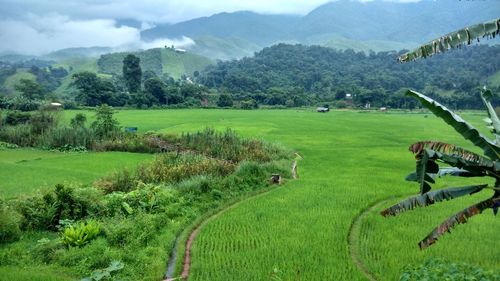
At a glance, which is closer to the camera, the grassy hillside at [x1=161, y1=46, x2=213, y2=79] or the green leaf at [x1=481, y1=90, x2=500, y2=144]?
the green leaf at [x1=481, y1=90, x2=500, y2=144]

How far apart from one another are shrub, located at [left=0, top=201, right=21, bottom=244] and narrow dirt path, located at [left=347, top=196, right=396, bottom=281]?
7.51 meters

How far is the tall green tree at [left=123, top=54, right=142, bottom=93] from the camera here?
70688mm

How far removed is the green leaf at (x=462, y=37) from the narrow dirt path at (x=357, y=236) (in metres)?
4.72

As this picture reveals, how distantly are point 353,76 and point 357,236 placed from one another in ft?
305

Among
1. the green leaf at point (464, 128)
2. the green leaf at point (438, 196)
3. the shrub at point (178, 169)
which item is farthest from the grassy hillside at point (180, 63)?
the green leaf at point (464, 128)

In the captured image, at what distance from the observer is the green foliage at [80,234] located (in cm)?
970

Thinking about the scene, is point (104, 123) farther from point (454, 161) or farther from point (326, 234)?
point (454, 161)

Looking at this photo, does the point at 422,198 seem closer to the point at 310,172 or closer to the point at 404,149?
the point at 310,172

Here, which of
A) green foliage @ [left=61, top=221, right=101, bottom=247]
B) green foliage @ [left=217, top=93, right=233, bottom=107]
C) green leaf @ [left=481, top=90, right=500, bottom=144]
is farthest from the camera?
green foliage @ [left=217, top=93, right=233, bottom=107]

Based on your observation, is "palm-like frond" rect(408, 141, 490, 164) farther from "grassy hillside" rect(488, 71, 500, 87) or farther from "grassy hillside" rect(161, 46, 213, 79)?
"grassy hillside" rect(161, 46, 213, 79)

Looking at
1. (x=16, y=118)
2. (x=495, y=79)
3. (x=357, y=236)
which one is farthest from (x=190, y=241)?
(x=495, y=79)

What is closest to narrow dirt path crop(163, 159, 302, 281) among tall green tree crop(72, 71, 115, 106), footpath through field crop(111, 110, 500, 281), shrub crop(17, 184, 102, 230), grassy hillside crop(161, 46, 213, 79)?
footpath through field crop(111, 110, 500, 281)

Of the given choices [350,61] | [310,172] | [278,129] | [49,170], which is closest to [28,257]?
[49,170]


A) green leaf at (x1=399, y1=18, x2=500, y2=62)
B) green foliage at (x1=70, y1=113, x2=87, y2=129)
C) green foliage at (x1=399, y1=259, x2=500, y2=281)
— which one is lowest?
green foliage at (x1=399, y1=259, x2=500, y2=281)
